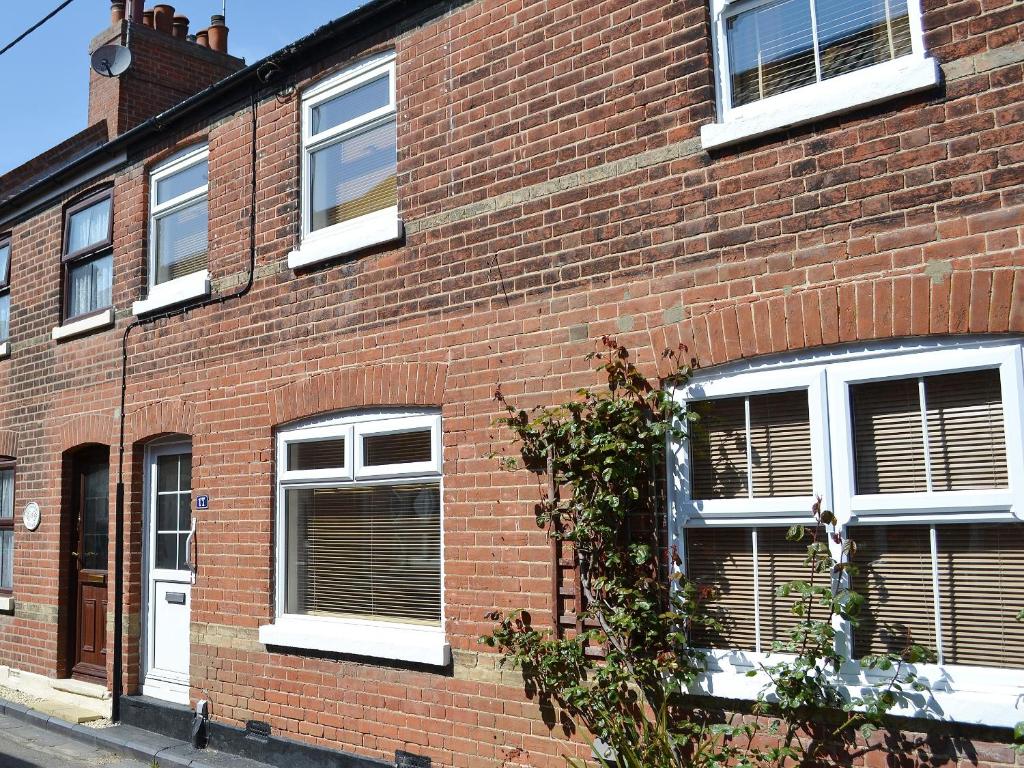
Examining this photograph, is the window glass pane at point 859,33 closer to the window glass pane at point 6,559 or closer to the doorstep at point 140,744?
the doorstep at point 140,744

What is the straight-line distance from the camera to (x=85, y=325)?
1037 centimetres

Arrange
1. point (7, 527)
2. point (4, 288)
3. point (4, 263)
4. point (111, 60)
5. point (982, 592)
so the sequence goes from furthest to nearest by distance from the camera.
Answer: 1. point (4, 263)
2. point (4, 288)
3. point (7, 527)
4. point (111, 60)
5. point (982, 592)

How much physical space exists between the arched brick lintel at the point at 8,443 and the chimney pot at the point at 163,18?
5421 millimetres

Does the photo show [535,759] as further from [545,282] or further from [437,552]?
[545,282]

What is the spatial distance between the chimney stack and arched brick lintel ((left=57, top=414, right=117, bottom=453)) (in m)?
3.89

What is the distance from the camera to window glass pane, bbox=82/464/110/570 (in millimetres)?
10344

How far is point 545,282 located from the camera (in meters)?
6.18

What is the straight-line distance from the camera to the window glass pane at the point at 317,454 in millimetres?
7531

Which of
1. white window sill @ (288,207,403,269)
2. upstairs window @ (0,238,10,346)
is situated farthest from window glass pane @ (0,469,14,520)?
white window sill @ (288,207,403,269)

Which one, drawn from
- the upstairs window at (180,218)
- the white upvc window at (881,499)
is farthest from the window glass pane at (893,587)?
the upstairs window at (180,218)

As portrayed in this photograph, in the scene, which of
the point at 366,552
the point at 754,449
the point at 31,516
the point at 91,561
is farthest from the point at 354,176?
the point at 31,516

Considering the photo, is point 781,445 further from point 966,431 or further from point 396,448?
point 396,448

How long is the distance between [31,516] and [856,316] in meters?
9.81

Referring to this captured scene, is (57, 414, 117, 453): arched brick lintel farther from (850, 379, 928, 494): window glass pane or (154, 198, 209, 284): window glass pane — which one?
(850, 379, 928, 494): window glass pane
